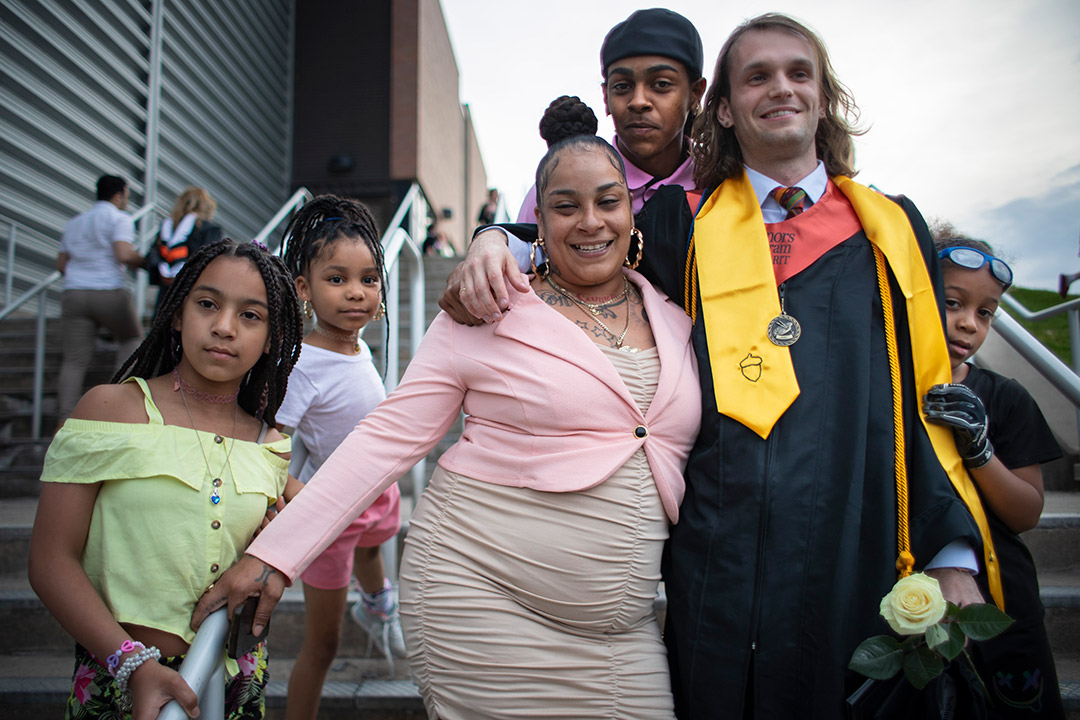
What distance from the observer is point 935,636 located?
4.04ft

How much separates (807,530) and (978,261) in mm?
1081

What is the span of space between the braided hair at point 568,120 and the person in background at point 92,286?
3.87m

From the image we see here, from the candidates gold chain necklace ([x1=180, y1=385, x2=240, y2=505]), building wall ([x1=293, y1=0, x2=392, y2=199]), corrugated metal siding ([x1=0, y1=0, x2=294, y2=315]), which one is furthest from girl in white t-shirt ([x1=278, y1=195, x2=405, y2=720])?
building wall ([x1=293, y1=0, x2=392, y2=199])

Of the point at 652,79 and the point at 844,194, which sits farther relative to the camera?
the point at 652,79

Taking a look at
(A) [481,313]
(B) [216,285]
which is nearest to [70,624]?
(B) [216,285]

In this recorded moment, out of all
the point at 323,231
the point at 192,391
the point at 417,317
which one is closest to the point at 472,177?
the point at 417,317

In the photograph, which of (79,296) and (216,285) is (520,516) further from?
(79,296)

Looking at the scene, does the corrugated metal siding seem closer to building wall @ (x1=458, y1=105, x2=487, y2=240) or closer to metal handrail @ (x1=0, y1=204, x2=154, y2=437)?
metal handrail @ (x1=0, y1=204, x2=154, y2=437)

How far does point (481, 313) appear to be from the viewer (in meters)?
1.55

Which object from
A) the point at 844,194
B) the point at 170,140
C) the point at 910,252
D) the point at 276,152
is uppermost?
the point at 276,152

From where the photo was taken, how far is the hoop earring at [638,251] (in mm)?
1800

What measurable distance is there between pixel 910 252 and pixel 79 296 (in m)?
4.93

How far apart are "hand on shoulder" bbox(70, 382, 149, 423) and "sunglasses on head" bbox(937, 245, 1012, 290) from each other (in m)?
2.19

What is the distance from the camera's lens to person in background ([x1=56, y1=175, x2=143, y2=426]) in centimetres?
444
